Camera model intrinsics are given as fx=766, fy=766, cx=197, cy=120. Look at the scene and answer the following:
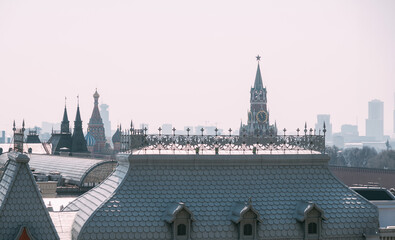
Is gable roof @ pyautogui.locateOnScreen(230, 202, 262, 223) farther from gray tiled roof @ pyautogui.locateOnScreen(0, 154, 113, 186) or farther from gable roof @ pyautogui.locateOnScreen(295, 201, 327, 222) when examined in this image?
gray tiled roof @ pyautogui.locateOnScreen(0, 154, 113, 186)

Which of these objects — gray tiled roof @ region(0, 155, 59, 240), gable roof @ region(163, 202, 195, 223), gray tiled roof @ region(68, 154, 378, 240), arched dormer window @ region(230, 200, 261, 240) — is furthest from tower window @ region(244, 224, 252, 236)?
gray tiled roof @ region(0, 155, 59, 240)

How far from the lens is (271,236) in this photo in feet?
126

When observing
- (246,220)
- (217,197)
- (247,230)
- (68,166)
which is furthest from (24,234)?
(68,166)

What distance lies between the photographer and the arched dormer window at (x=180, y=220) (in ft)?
121

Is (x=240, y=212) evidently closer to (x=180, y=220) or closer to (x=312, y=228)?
(x=180, y=220)

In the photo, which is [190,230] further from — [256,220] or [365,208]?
[365,208]

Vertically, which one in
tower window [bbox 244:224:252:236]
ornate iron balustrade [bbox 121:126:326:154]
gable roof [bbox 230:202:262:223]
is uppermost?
ornate iron balustrade [bbox 121:126:326:154]

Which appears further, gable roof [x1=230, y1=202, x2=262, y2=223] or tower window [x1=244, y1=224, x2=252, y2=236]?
tower window [x1=244, y1=224, x2=252, y2=236]

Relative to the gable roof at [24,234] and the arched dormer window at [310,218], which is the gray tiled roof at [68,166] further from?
the gable roof at [24,234]

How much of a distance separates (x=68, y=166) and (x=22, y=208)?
94.3 meters

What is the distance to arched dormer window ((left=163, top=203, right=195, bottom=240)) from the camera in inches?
1453

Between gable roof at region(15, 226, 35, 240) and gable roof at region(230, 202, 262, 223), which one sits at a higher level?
gable roof at region(230, 202, 262, 223)

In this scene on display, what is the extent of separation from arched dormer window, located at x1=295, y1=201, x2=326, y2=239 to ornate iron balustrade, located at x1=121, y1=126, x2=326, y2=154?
4499mm

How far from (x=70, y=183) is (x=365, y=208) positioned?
83596mm
